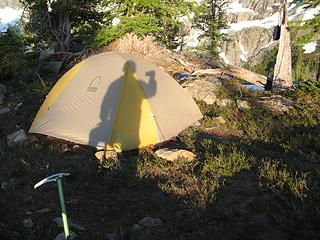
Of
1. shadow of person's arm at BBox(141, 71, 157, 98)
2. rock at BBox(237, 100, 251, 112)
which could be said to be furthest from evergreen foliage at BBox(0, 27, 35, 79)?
rock at BBox(237, 100, 251, 112)

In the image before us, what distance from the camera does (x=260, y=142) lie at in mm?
9070

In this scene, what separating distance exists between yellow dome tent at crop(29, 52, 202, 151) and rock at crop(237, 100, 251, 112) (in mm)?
4301

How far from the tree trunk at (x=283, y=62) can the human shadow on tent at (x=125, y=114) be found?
9961 millimetres

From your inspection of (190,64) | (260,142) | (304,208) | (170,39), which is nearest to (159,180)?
(304,208)

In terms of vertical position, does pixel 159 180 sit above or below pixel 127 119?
below

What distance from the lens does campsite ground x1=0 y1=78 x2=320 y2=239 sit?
4.90 meters

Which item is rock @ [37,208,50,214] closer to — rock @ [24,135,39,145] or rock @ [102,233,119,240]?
rock @ [102,233,119,240]

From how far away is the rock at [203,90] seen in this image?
1396cm

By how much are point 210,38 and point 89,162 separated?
3579 cm

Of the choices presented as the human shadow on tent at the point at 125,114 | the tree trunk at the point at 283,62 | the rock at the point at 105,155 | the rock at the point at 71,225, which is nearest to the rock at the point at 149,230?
the rock at the point at 71,225

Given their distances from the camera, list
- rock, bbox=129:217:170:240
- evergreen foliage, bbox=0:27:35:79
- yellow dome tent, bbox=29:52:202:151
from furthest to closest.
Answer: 1. evergreen foliage, bbox=0:27:35:79
2. yellow dome tent, bbox=29:52:202:151
3. rock, bbox=129:217:170:240

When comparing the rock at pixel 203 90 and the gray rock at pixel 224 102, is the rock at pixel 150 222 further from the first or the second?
the rock at pixel 203 90

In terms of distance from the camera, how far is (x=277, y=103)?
44.0 feet

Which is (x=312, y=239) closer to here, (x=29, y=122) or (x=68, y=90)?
(x=68, y=90)
